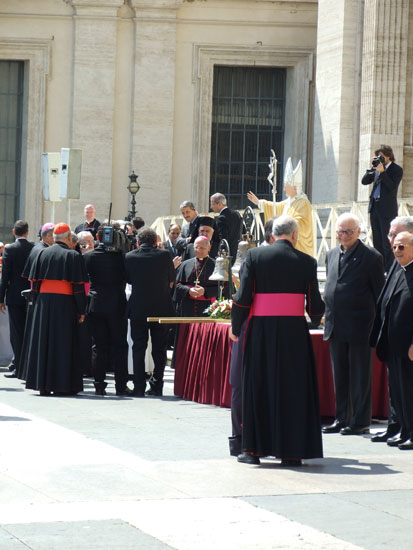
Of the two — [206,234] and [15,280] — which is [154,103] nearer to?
[15,280]

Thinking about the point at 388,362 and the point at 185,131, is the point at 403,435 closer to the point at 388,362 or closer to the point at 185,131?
the point at 388,362

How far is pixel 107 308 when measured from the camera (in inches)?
527

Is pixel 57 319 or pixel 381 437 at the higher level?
pixel 57 319

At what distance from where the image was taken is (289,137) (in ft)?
97.3

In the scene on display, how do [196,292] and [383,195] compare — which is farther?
[383,195]

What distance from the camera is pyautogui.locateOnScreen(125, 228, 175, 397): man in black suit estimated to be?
1335 centimetres

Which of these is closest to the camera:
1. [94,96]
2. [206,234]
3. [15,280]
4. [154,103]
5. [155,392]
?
[155,392]

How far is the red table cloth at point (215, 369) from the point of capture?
11.7 metres

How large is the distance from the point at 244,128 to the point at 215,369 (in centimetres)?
1799

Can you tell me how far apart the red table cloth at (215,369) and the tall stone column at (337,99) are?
11.3 meters

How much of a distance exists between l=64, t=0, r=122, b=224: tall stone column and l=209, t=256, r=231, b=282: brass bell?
15824 mm

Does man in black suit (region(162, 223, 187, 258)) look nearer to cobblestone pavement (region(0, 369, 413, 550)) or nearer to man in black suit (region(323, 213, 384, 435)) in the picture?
cobblestone pavement (region(0, 369, 413, 550))

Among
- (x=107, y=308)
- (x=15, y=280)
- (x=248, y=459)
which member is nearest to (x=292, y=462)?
(x=248, y=459)

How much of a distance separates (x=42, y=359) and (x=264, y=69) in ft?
58.4
